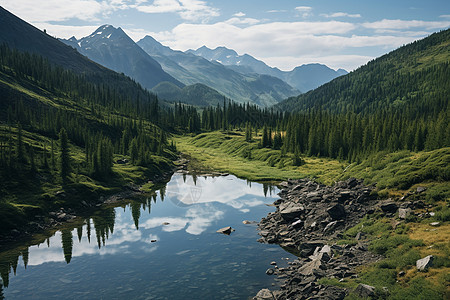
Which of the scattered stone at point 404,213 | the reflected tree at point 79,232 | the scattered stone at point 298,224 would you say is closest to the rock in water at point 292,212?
the scattered stone at point 298,224

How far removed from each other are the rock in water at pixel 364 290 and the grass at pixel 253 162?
53049 mm

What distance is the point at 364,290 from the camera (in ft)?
94.3

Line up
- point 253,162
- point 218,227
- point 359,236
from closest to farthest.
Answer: point 359,236 → point 218,227 → point 253,162

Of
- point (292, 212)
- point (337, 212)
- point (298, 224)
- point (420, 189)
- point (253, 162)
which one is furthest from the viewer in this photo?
point (253, 162)

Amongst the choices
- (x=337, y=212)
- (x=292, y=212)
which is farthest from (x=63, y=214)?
(x=337, y=212)

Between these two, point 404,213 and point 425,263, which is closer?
point 425,263

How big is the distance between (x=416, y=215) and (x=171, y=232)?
41.7m

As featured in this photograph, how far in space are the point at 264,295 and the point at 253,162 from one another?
355 feet

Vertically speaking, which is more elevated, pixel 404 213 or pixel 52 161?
pixel 52 161

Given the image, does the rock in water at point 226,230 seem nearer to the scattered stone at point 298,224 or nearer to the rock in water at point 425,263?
the scattered stone at point 298,224

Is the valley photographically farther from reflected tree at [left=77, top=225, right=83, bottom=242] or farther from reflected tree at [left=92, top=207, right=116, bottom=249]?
reflected tree at [left=77, top=225, right=83, bottom=242]

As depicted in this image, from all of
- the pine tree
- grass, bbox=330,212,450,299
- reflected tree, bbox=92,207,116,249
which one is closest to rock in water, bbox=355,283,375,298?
grass, bbox=330,212,450,299

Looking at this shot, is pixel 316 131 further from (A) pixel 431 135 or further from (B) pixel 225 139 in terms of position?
(B) pixel 225 139

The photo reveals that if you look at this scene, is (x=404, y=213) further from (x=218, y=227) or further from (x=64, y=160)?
(x=64, y=160)
